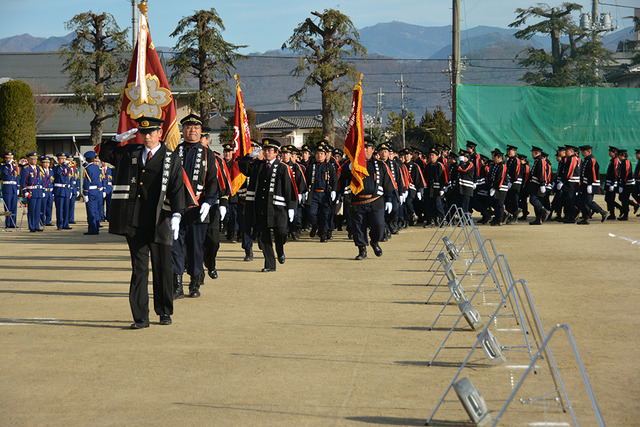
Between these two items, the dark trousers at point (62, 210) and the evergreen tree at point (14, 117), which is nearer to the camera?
the dark trousers at point (62, 210)

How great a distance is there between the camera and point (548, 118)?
85.5 feet

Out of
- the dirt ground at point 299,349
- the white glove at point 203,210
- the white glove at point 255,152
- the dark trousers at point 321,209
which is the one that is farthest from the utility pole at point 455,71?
the white glove at point 203,210

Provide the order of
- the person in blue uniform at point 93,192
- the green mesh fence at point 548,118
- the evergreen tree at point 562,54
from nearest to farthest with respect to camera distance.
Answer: the person in blue uniform at point 93,192 < the green mesh fence at point 548,118 < the evergreen tree at point 562,54

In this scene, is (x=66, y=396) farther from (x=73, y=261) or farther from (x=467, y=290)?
(x=73, y=261)

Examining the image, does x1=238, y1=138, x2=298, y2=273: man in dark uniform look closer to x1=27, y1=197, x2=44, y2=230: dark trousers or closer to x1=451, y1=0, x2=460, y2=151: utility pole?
x1=27, y1=197, x2=44, y2=230: dark trousers

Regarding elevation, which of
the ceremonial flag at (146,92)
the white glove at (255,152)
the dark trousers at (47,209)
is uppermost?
the ceremonial flag at (146,92)

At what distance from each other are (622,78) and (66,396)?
57.5 metres

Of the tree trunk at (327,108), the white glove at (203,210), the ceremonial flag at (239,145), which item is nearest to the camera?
the white glove at (203,210)

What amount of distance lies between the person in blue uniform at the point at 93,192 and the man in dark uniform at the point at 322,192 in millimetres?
5797

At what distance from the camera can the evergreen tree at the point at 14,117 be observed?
120ft

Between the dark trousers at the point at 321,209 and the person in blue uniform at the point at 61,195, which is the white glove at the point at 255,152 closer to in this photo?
the dark trousers at the point at 321,209

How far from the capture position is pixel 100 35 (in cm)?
3622

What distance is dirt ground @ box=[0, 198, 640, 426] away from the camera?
5.25m

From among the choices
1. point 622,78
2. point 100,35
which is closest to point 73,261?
point 100,35
